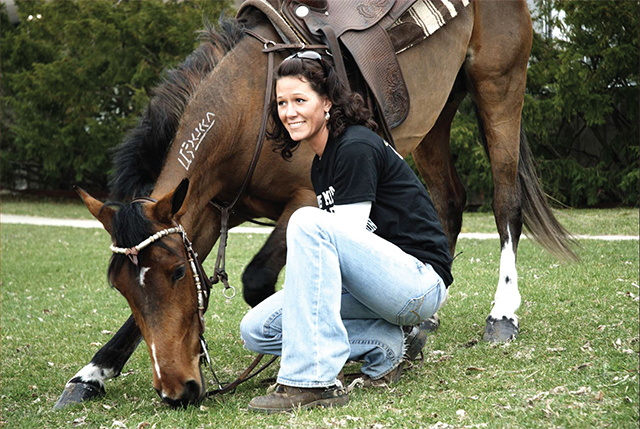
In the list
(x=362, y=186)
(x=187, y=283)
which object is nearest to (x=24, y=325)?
(x=187, y=283)

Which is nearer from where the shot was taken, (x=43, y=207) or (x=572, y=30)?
(x=572, y=30)

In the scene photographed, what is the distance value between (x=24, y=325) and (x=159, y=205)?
2.90 m

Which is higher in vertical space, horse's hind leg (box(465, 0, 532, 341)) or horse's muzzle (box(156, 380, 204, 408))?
horse's hind leg (box(465, 0, 532, 341))

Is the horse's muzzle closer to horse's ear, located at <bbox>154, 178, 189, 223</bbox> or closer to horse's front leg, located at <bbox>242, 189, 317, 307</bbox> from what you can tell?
horse's front leg, located at <bbox>242, 189, 317, 307</bbox>

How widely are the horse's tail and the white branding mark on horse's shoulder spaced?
2334mm

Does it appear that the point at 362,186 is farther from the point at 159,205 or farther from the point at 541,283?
the point at 541,283

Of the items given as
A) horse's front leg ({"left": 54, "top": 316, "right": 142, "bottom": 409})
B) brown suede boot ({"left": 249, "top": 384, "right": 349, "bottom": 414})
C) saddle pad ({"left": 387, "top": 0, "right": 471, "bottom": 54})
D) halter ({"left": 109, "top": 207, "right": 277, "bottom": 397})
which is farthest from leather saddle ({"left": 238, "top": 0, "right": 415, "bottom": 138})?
horse's front leg ({"left": 54, "top": 316, "right": 142, "bottom": 409})

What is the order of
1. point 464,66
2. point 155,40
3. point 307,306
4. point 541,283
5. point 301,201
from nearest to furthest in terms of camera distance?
point 307,306 → point 301,201 → point 464,66 → point 541,283 → point 155,40

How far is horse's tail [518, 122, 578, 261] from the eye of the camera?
4629mm

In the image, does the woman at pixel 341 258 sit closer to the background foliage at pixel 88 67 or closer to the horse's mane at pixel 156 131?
the horse's mane at pixel 156 131

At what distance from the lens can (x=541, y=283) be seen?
5.38 metres

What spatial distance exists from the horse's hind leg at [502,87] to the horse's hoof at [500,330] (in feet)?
1.94

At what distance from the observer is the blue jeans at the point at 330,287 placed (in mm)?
2570

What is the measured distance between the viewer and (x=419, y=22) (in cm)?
398
